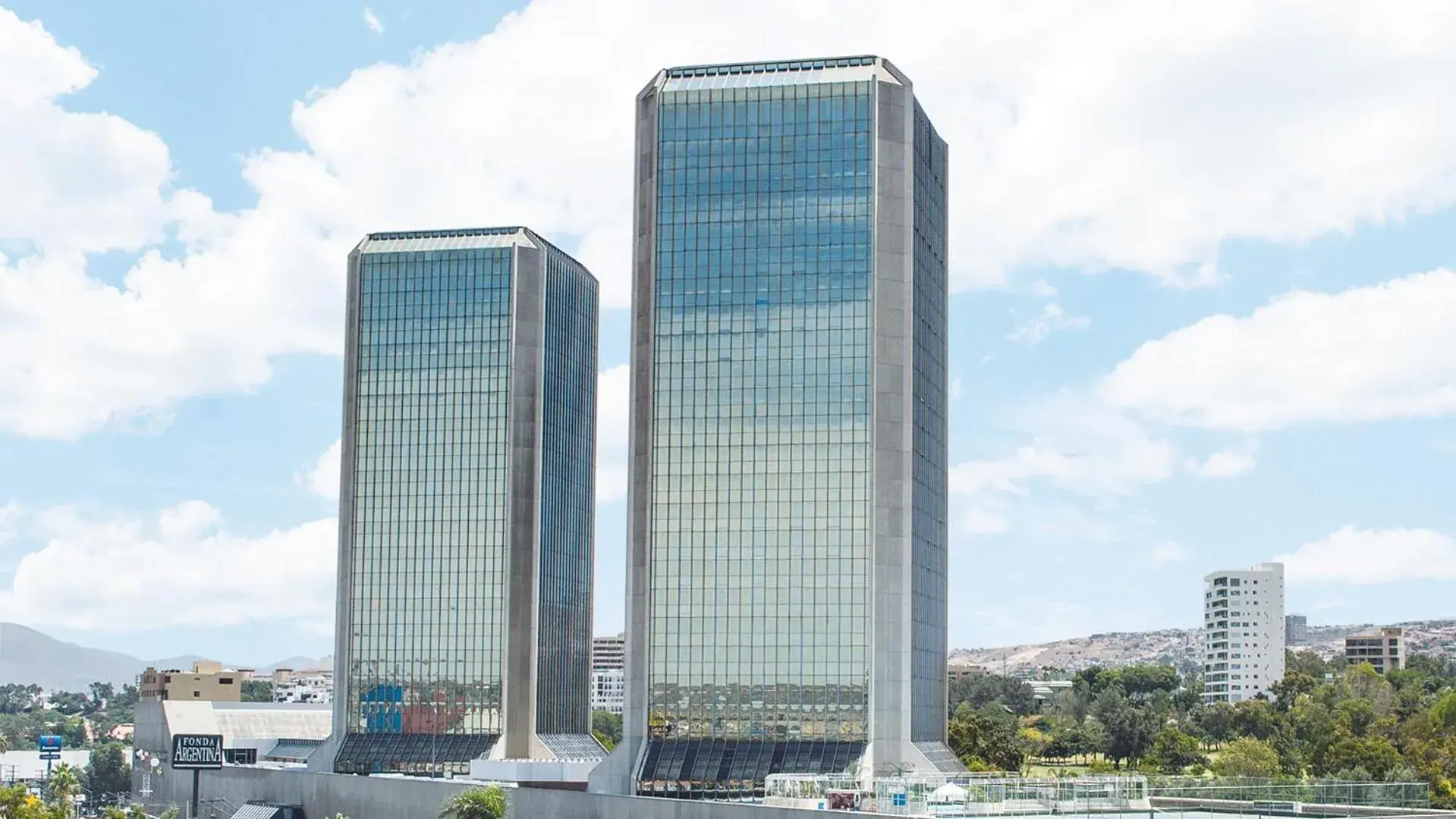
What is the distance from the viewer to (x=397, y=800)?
152 m

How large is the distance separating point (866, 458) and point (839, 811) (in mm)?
39407

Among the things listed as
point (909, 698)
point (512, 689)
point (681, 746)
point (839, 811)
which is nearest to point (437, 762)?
point (512, 689)

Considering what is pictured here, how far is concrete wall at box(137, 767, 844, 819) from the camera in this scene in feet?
392

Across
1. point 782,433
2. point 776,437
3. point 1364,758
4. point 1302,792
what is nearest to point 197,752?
point 776,437

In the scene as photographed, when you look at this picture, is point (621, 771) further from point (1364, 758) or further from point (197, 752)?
point (1364, 758)

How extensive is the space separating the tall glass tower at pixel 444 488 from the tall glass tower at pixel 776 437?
4284cm

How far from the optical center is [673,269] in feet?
473

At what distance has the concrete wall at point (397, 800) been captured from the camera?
119438 millimetres

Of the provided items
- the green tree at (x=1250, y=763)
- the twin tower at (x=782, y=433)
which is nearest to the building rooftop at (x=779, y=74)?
the twin tower at (x=782, y=433)

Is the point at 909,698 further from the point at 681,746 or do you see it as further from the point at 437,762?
the point at 437,762

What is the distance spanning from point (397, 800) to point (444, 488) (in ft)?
136

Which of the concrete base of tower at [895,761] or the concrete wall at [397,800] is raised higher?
the concrete base of tower at [895,761]

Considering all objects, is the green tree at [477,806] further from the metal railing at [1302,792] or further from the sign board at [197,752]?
the metal railing at [1302,792]

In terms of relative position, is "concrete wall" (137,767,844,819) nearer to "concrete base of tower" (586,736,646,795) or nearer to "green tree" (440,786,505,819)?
"green tree" (440,786,505,819)
